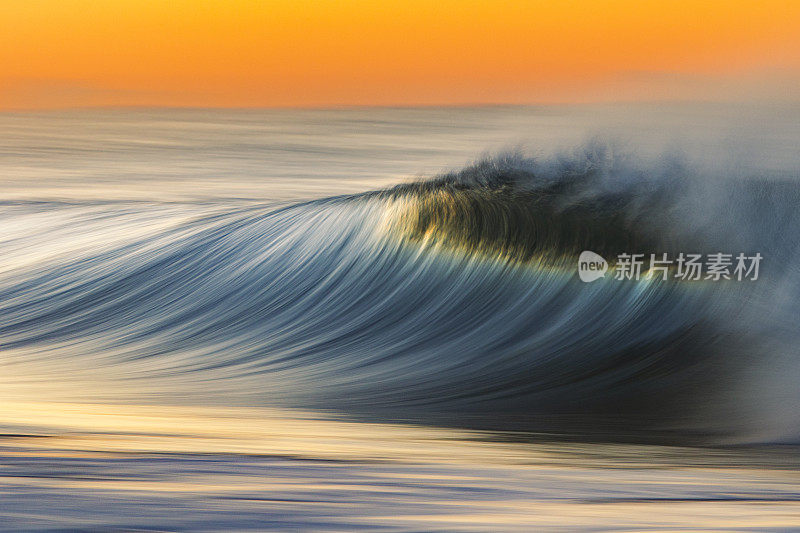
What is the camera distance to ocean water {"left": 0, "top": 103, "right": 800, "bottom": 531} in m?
2.64

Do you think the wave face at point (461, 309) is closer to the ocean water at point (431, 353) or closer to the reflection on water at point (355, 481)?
the ocean water at point (431, 353)

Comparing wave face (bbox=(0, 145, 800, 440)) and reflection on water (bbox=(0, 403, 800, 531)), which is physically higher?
wave face (bbox=(0, 145, 800, 440))

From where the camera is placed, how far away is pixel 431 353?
6.75 m

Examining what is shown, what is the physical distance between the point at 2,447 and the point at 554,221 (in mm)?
5954

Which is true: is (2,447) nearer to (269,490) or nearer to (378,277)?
(269,490)

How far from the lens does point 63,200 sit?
1557 cm

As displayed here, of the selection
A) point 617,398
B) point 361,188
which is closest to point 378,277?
point 617,398

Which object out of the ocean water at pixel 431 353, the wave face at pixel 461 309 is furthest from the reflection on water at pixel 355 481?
the wave face at pixel 461 309

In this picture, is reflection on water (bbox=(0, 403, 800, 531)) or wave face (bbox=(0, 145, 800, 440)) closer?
reflection on water (bbox=(0, 403, 800, 531))

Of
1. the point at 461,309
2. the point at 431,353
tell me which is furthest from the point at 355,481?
the point at 461,309

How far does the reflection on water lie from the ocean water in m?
0.01

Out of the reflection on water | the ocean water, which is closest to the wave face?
the ocean water

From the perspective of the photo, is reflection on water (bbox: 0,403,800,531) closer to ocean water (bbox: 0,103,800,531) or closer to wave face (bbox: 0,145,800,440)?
ocean water (bbox: 0,103,800,531)

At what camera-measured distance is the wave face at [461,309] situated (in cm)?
550
